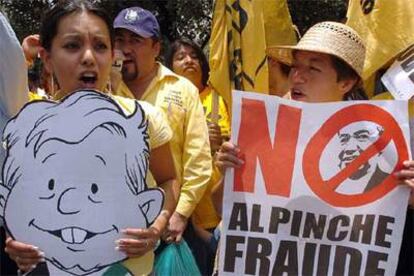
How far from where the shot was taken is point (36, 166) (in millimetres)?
2016

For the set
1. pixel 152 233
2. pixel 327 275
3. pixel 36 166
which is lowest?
pixel 327 275

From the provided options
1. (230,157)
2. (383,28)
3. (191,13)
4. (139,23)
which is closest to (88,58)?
(230,157)

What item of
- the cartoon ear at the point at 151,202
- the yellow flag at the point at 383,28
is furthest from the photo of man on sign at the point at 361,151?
the yellow flag at the point at 383,28

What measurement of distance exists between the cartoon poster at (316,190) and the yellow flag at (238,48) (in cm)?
83

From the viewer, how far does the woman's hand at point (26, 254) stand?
6.56 ft

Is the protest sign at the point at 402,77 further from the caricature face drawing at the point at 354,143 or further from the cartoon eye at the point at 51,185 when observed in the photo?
the cartoon eye at the point at 51,185

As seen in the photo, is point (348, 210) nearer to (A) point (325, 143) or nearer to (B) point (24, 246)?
(A) point (325, 143)

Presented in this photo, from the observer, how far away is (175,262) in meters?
2.97

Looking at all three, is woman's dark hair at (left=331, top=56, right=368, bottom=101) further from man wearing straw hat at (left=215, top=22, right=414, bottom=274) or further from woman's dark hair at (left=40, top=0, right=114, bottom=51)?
woman's dark hair at (left=40, top=0, right=114, bottom=51)

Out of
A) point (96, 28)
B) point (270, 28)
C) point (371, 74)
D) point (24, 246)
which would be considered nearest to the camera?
point (24, 246)

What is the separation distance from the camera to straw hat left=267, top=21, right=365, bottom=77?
243 cm

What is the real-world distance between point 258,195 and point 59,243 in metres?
0.58

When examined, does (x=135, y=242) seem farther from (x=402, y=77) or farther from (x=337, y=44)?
(x=402, y=77)

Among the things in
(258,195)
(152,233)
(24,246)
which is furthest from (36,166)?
(258,195)
